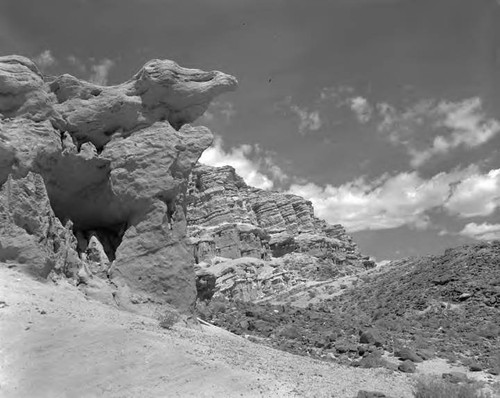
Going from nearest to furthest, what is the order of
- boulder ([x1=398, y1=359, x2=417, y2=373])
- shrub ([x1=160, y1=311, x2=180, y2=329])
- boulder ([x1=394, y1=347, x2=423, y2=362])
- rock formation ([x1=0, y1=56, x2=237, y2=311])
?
shrub ([x1=160, y1=311, x2=180, y2=329]) < rock formation ([x1=0, y1=56, x2=237, y2=311]) < boulder ([x1=398, y1=359, x2=417, y2=373]) < boulder ([x1=394, y1=347, x2=423, y2=362])

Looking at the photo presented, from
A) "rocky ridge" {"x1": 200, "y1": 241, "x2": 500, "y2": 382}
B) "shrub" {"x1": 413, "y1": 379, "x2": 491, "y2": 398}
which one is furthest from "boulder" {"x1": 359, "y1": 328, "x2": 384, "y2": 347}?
"shrub" {"x1": 413, "y1": 379, "x2": 491, "y2": 398}

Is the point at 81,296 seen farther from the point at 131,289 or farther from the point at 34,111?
the point at 34,111

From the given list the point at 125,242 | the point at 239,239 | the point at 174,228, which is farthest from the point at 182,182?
the point at 239,239

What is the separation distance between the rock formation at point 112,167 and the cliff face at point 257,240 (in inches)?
579

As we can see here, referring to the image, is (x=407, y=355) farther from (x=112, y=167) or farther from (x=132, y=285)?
(x=112, y=167)

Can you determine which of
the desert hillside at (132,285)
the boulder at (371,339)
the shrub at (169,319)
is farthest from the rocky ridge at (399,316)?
the shrub at (169,319)

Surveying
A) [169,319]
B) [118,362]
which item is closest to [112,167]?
[169,319]

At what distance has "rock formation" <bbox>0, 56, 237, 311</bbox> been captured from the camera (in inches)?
563

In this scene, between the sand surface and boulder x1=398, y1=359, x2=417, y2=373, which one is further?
boulder x1=398, y1=359, x2=417, y2=373

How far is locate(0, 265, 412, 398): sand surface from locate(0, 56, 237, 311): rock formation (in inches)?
85.1

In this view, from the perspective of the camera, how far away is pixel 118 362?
403 inches

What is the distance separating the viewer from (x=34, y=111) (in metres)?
14.9

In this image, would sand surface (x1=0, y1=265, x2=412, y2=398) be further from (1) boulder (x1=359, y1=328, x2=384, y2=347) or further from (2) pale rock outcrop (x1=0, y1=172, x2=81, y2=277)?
(1) boulder (x1=359, y1=328, x2=384, y2=347)

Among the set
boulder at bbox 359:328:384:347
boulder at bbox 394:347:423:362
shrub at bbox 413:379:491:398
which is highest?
boulder at bbox 359:328:384:347
